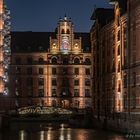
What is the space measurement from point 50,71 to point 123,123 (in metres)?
73.7

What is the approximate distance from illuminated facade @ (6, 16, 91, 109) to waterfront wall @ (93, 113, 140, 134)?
177 ft

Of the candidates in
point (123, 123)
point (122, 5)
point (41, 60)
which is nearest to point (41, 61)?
point (41, 60)

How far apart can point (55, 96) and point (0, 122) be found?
62.7 metres

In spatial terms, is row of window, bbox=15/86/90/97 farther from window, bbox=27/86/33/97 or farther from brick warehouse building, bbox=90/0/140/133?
brick warehouse building, bbox=90/0/140/133

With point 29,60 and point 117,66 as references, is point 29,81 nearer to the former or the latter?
point 29,60

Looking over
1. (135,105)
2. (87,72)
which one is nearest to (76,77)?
(87,72)

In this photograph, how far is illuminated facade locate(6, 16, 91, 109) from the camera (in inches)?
5620

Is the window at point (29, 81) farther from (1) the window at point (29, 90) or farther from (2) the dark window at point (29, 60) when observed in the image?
(2) the dark window at point (29, 60)

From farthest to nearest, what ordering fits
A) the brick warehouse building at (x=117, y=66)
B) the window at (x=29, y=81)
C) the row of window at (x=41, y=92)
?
the window at (x=29, y=81), the row of window at (x=41, y=92), the brick warehouse building at (x=117, y=66)

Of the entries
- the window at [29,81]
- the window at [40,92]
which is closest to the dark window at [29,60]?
the window at [29,81]

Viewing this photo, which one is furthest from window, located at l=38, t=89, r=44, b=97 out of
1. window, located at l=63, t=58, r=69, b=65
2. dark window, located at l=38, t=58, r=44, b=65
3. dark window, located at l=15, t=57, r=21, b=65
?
window, located at l=63, t=58, r=69, b=65

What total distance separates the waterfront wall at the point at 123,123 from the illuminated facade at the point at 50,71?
5395 cm

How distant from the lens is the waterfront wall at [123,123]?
220 feet

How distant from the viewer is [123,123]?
7300 centimetres
